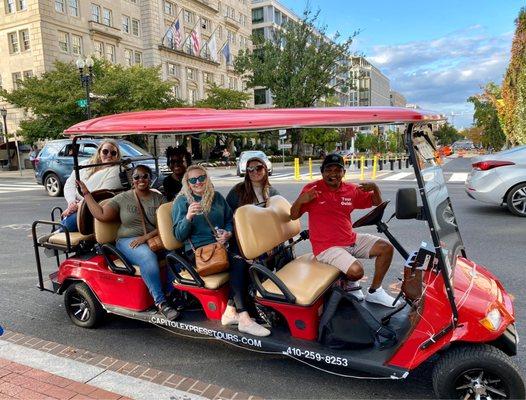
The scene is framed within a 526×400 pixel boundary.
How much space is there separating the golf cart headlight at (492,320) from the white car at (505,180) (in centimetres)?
664

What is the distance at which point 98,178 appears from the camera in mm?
4828

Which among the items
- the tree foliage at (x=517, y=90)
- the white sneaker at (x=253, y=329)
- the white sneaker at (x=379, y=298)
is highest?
the tree foliage at (x=517, y=90)

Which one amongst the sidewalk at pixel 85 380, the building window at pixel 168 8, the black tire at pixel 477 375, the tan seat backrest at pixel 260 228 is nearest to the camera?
the black tire at pixel 477 375

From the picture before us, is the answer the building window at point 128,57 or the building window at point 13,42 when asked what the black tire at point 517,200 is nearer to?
the building window at point 13,42

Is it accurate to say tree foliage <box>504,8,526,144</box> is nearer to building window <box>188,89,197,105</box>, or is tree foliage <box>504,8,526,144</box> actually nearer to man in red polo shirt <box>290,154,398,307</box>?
man in red polo shirt <box>290,154,398,307</box>

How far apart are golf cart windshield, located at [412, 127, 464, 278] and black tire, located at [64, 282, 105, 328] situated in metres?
3.09

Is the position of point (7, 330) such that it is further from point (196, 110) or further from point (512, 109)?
point (512, 109)

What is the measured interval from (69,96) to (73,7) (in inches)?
557

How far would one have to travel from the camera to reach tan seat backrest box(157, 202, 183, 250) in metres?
3.72

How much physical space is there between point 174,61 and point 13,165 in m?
21.1

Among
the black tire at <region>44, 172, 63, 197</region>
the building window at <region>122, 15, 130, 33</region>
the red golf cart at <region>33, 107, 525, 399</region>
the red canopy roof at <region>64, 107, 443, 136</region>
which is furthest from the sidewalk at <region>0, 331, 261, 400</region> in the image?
the building window at <region>122, 15, 130, 33</region>

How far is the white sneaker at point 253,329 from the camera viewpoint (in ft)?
10.5

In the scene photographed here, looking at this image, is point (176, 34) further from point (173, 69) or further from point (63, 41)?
point (173, 69)

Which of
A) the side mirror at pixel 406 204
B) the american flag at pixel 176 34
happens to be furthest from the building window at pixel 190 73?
the side mirror at pixel 406 204
